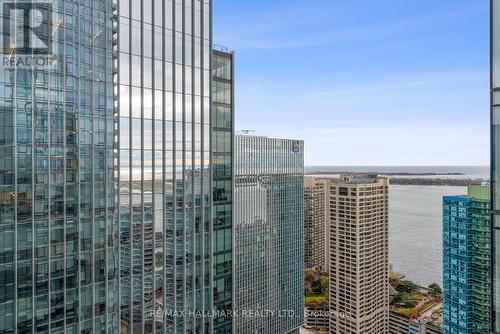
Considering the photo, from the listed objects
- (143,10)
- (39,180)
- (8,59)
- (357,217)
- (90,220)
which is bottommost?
(357,217)

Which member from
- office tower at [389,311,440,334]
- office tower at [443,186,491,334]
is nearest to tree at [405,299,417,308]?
office tower at [389,311,440,334]

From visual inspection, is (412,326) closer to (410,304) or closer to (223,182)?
(410,304)

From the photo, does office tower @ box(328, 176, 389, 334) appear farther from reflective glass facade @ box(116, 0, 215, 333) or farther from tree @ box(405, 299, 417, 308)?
reflective glass facade @ box(116, 0, 215, 333)

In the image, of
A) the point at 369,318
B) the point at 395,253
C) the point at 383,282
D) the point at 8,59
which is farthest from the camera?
the point at 395,253

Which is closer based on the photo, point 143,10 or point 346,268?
point 143,10

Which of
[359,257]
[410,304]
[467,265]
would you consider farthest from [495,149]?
[410,304]

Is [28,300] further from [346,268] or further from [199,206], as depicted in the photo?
[346,268]

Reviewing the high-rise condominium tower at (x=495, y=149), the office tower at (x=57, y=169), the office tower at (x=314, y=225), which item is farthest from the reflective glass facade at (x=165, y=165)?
the office tower at (x=314, y=225)

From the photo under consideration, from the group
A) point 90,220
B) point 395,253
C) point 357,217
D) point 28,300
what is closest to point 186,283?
point 90,220
